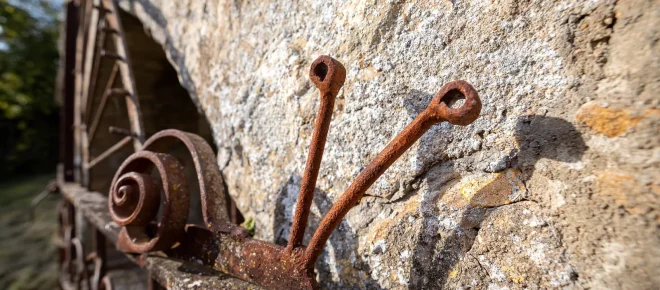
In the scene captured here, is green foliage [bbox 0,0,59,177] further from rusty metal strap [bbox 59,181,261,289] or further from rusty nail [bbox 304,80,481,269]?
rusty nail [bbox 304,80,481,269]

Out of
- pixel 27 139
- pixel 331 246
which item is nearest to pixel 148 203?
pixel 331 246

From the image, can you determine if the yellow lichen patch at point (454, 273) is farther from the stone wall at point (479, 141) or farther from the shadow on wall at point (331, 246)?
the shadow on wall at point (331, 246)

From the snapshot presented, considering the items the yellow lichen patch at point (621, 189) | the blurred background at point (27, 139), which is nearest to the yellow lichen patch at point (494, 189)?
the yellow lichen patch at point (621, 189)

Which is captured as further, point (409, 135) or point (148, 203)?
point (148, 203)

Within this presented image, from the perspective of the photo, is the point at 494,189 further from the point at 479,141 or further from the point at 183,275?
the point at 183,275

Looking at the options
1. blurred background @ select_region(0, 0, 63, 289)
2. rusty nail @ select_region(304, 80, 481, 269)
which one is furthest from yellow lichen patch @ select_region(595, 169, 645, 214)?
blurred background @ select_region(0, 0, 63, 289)

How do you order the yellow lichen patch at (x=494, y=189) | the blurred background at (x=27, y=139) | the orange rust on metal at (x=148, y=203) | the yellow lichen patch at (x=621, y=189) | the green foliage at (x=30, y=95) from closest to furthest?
the yellow lichen patch at (x=621, y=189)
the yellow lichen patch at (x=494, y=189)
the orange rust on metal at (x=148, y=203)
the blurred background at (x=27, y=139)
the green foliage at (x=30, y=95)

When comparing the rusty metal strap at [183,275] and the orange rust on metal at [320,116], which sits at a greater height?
the orange rust on metal at [320,116]
